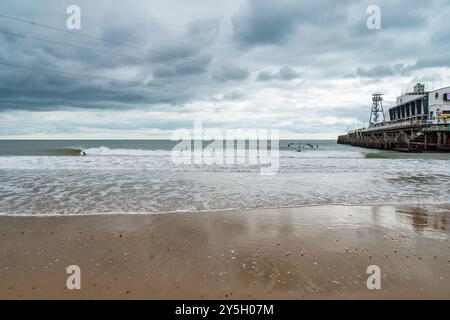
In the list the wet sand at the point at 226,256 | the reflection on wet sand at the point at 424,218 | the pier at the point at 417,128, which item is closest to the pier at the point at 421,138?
the pier at the point at 417,128

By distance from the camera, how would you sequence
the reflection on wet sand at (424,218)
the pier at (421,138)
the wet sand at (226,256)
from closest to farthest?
the wet sand at (226,256) → the reflection on wet sand at (424,218) → the pier at (421,138)

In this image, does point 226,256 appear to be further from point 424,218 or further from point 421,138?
point 421,138

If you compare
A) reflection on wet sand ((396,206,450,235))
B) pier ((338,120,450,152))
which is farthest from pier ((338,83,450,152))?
reflection on wet sand ((396,206,450,235))

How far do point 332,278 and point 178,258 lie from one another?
2606 millimetres

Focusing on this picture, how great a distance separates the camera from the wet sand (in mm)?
3760

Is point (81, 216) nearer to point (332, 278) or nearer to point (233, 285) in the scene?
point (233, 285)

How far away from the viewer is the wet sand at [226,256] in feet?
12.3

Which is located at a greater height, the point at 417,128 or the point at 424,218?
the point at 417,128

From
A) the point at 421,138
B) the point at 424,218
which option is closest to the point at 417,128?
the point at 421,138

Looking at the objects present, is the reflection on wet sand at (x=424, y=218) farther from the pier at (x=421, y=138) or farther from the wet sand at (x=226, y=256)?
the pier at (x=421, y=138)

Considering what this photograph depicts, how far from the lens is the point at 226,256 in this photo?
485 cm

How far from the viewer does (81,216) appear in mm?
7617

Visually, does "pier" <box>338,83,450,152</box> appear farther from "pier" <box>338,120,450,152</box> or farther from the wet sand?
the wet sand
